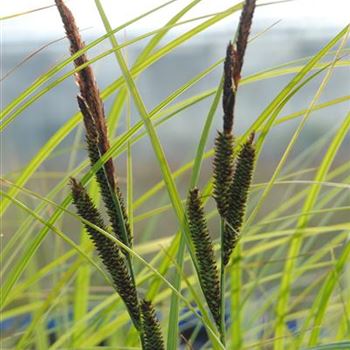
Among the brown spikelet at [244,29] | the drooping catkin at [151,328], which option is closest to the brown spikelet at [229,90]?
the brown spikelet at [244,29]

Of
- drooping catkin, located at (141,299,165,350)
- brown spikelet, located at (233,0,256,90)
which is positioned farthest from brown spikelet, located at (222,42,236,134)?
drooping catkin, located at (141,299,165,350)

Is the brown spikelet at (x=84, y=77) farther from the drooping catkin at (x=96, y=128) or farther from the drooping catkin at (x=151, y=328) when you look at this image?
the drooping catkin at (x=151, y=328)

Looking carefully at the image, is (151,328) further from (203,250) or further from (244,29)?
(244,29)

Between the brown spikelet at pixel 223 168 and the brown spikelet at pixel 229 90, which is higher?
the brown spikelet at pixel 229 90

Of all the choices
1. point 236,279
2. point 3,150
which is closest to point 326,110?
point 3,150

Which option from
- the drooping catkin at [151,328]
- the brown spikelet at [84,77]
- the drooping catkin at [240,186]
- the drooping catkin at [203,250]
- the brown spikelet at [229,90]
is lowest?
the drooping catkin at [151,328]

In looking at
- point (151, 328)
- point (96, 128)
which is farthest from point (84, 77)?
point (151, 328)
